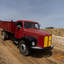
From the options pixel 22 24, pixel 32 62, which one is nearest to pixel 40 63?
pixel 32 62

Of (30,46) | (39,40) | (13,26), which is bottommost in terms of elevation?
(30,46)

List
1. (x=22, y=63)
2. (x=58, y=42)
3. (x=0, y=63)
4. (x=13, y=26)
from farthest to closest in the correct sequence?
(x=58, y=42) → (x=13, y=26) → (x=22, y=63) → (x=0, y=63)

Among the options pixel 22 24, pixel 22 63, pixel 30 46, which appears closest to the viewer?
pixel 22 63

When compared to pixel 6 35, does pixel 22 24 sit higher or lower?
higher

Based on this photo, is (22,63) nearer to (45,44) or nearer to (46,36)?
(45,44)

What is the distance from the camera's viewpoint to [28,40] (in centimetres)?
384

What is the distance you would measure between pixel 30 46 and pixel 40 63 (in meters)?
1.08

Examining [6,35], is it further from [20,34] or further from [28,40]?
[28,40]

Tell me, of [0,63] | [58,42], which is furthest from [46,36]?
[58,42]

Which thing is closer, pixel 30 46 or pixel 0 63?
pixel 0 63

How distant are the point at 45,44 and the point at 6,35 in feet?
18.0

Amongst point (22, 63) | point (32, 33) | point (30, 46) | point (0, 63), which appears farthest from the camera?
point (32, 33)

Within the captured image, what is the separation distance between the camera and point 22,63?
3.41 metres

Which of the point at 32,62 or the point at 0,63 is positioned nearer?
the point at 0,63
